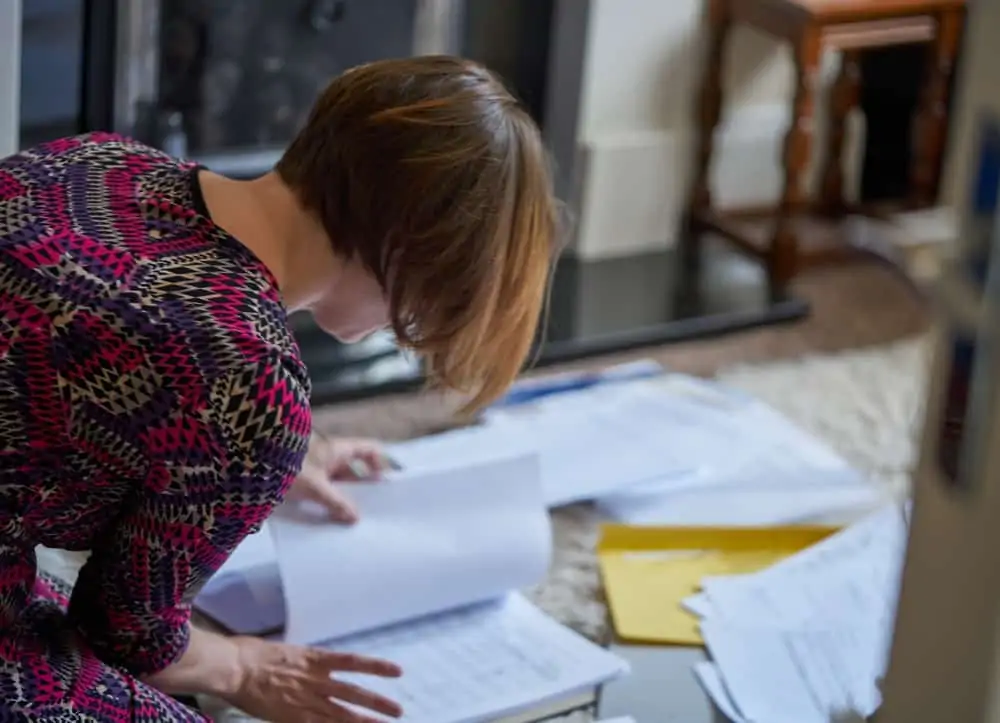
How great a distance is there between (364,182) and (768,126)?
5.14 feet

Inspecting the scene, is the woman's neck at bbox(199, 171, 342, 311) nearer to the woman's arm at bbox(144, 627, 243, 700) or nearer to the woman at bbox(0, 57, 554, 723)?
the woman at bbox(0, 57, 554, 723)

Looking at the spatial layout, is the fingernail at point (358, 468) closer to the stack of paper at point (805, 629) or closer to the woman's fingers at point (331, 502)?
the woman's fingers at point (331, 502)

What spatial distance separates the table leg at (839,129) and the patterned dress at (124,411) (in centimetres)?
154

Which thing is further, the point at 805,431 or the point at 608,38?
the point at 608,38

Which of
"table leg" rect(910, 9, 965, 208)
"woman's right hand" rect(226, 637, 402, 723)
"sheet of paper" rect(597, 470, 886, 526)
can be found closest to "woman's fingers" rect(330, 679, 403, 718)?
"woman's right hand" rect(226, 637, 402, 723)

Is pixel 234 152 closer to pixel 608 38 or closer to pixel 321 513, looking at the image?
pixel 608 38

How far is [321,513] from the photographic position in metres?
1.37

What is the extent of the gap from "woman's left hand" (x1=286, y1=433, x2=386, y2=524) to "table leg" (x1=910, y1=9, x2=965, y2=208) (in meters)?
1.26

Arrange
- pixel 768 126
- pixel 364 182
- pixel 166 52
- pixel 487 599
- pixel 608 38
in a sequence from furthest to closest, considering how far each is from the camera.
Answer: pixel 768 126 < pixel 608 38 < pixel 166 52 < pixel 487 599 < pixel 364 182

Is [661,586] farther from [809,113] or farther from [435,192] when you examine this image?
[809,113]

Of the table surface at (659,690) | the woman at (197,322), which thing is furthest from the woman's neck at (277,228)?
the table surface at (659,690)

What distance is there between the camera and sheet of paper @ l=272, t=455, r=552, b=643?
4.39ft

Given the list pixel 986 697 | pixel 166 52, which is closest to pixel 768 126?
pixel 166 52

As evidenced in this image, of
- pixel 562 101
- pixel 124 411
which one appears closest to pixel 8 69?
pixel 124 411
